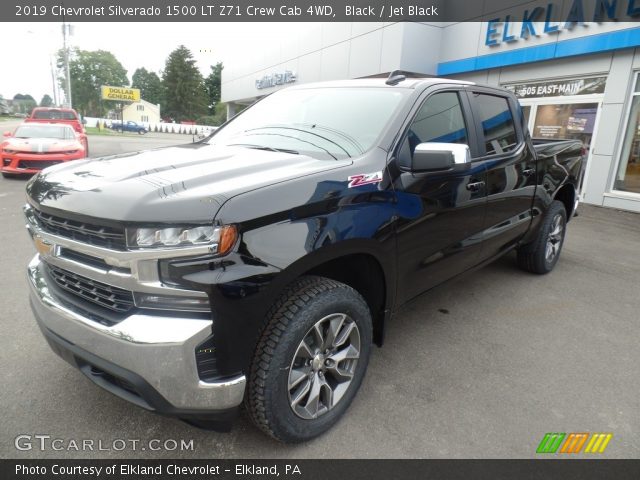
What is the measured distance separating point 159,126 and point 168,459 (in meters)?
63.9

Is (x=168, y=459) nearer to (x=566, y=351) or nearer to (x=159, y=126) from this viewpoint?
(x=566, y=351)

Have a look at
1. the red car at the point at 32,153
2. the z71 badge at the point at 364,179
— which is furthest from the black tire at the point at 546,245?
the red car at the point at 32,153

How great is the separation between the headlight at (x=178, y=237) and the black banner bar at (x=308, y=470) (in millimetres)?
1081

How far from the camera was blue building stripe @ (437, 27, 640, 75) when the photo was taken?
28.1ft

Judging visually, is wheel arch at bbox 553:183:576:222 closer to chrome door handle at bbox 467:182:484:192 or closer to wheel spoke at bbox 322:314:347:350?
chrome door handle at bbox 467:182:484:192

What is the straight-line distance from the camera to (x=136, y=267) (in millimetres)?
1734

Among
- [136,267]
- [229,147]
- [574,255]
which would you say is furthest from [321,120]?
[574,255]

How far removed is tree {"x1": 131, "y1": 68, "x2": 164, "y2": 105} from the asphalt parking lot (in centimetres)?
11617

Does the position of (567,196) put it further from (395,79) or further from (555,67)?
(555,67)

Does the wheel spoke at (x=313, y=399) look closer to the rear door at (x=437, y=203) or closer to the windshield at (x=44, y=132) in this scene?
the rear door at (x=437, y=203)

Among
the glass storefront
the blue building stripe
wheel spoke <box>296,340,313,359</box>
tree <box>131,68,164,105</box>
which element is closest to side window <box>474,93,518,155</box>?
wheel spoke <box>296,340,313,359</box>

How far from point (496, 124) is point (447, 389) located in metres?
2.15

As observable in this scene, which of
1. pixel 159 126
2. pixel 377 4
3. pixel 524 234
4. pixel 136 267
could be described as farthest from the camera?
pixel 159 126

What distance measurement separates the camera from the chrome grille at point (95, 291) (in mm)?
1832
